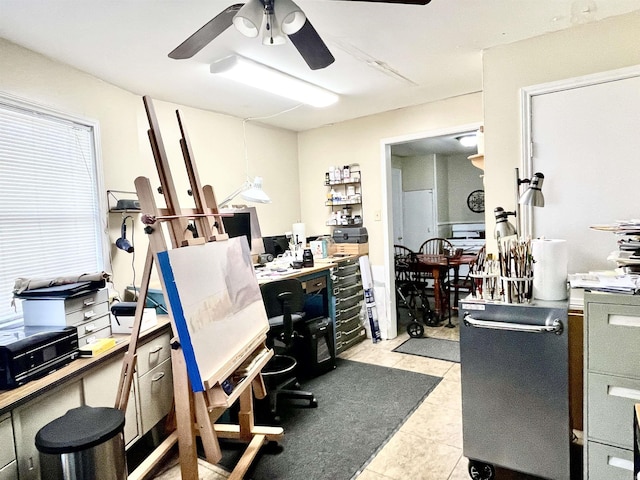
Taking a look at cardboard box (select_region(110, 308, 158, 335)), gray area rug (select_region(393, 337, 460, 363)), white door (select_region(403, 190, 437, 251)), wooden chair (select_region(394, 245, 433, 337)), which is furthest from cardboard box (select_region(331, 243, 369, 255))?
white door (select_region(403, 190, 437, 251))

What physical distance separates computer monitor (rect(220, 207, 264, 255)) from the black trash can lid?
72.0 inches

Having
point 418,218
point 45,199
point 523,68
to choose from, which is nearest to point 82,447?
point 45,199

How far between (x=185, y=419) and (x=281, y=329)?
1008 millimetres

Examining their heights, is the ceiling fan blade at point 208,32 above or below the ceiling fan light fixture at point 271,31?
above

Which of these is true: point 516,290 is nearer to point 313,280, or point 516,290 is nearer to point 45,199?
point 313,280

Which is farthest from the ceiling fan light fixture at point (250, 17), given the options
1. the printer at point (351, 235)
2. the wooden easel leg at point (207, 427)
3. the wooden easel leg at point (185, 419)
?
the printer at point (351, 235)

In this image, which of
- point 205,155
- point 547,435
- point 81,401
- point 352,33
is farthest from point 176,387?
point 205,155

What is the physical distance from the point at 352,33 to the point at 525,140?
4.33 ft

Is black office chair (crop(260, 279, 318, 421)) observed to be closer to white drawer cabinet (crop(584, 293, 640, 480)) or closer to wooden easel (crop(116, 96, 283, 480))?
wooden easel (crop(116, 96, 283, 480))

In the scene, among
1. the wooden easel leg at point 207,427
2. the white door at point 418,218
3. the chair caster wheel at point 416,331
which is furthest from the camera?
the white door at point 418,218

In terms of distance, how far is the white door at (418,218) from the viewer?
699 centimetres

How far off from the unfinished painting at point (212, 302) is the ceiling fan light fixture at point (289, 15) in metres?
1.06

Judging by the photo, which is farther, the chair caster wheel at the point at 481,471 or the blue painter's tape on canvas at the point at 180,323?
the chair caster wheel at the point at 481,471

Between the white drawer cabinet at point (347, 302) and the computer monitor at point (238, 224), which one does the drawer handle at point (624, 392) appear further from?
the computer monitor at point (238, 224)
